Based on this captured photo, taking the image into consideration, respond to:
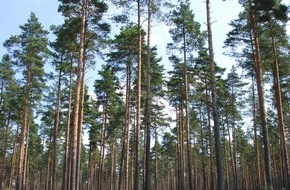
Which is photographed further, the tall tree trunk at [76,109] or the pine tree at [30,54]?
the pine tree at [30,54]

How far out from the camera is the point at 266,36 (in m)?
23.2

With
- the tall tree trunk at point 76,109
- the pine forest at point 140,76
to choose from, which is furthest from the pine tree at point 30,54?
the tall tree trunk at point 76,109

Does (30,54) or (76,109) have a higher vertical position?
(30,54)

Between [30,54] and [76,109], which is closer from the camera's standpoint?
[76,109]

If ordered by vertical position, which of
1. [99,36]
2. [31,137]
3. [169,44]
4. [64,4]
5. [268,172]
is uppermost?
[169,44]

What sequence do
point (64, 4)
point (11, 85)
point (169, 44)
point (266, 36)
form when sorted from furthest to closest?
point (11, 85)
point (169, 44)
point (266, 36)
point (64, 4)

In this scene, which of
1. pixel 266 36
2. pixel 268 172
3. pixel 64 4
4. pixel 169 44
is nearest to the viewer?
pixel 268 172

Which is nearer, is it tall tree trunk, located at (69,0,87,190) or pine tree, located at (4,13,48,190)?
tall tree trunk, located at (69,0,87,190)

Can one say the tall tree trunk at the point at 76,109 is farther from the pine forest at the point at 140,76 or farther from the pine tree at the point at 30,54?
the pine tree at the point at 30,54

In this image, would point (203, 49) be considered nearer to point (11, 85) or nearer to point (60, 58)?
point (60, 58)

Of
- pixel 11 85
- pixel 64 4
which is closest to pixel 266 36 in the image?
pixel 64 4

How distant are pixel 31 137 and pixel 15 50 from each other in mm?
23536

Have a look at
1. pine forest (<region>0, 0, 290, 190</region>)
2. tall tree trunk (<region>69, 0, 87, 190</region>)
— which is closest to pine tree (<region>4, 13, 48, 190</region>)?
pine forest (<region>0, 0, 290, 190</region>)

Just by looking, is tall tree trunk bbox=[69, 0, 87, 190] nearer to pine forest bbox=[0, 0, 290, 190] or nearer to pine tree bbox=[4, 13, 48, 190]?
pine forest bbox=[0, 0, 290, 190]
